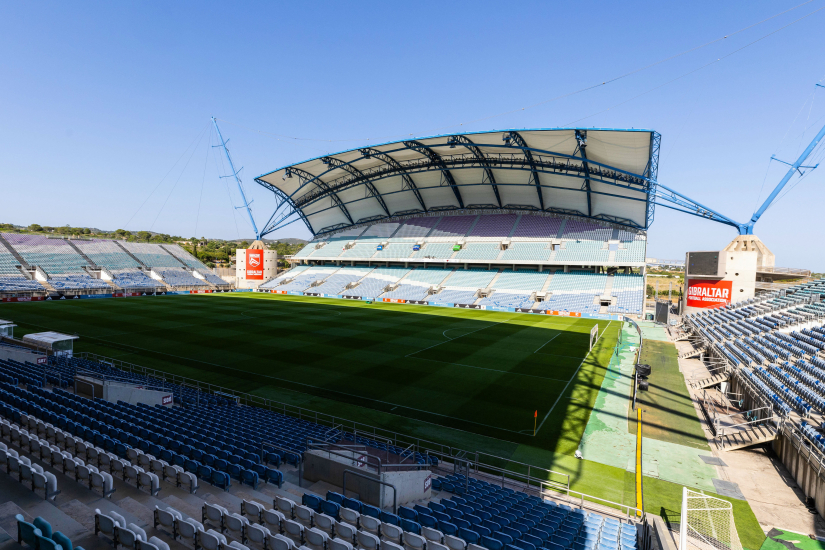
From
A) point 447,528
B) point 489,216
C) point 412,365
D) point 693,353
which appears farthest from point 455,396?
point 489,216

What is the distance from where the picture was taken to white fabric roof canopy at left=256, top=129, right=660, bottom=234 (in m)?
40.9

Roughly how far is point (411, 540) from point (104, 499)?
4929 mm

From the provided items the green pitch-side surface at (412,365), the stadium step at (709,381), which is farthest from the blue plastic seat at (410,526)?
the stadium step at (709,381)

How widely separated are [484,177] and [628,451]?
47091 millimetres

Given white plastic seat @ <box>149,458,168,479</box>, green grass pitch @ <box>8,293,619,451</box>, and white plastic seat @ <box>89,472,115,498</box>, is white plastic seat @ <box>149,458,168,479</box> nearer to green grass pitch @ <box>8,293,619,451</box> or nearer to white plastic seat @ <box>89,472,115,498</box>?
white plastic seat @ <box>89,472,115,498</box>

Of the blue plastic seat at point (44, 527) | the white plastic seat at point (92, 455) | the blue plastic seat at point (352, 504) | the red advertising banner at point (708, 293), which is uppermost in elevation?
the red advertising banner at point (708, 293)

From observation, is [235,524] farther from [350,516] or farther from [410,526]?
[410,526]

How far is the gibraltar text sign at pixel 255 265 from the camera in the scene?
75.8 metres

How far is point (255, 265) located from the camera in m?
76.2

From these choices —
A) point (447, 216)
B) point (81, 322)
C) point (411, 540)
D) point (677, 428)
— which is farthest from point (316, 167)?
point (411, 540)

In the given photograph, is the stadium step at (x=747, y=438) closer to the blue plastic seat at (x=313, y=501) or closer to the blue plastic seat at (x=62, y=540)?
the blue plastic seat at (x=313, y=501)

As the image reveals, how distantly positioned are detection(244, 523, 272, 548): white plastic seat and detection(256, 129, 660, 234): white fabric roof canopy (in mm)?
39668

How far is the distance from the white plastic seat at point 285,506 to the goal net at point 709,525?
799 cm

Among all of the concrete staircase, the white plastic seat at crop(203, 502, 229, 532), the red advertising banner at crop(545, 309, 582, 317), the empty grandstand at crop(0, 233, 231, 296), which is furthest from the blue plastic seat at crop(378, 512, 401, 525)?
the concrete staircase
